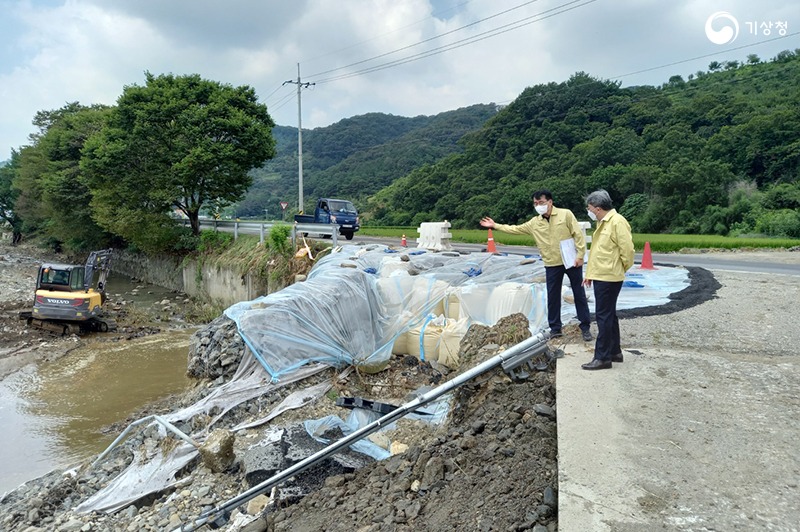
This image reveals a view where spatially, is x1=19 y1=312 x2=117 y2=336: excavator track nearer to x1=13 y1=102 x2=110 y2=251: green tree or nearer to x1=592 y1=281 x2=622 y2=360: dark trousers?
x1=13 y1=102 x2=110 y2=251: green tree

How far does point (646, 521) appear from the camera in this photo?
2.60m

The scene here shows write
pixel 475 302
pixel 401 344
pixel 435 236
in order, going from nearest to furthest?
pixel 475 302 → pixel 401 344 → pixel 435 236

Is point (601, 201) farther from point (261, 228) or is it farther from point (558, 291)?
point (261, 228)

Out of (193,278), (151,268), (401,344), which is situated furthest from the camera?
(151,268)

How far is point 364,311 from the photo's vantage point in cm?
880

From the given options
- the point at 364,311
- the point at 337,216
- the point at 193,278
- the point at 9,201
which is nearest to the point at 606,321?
the point at 364,311

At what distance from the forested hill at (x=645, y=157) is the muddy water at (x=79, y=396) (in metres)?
25.6

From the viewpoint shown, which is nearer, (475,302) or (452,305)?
(475,302)

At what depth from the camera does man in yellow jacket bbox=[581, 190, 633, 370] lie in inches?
182

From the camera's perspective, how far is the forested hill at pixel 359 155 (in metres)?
70.4

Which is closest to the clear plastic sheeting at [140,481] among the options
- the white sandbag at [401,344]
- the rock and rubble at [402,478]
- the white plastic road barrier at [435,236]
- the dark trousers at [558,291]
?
the rock and rubble at [402,478]

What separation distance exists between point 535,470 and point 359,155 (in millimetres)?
80515

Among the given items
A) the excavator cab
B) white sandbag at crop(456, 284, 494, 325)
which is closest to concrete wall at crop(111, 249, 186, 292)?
the excavator cab

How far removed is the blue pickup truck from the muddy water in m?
9.01
